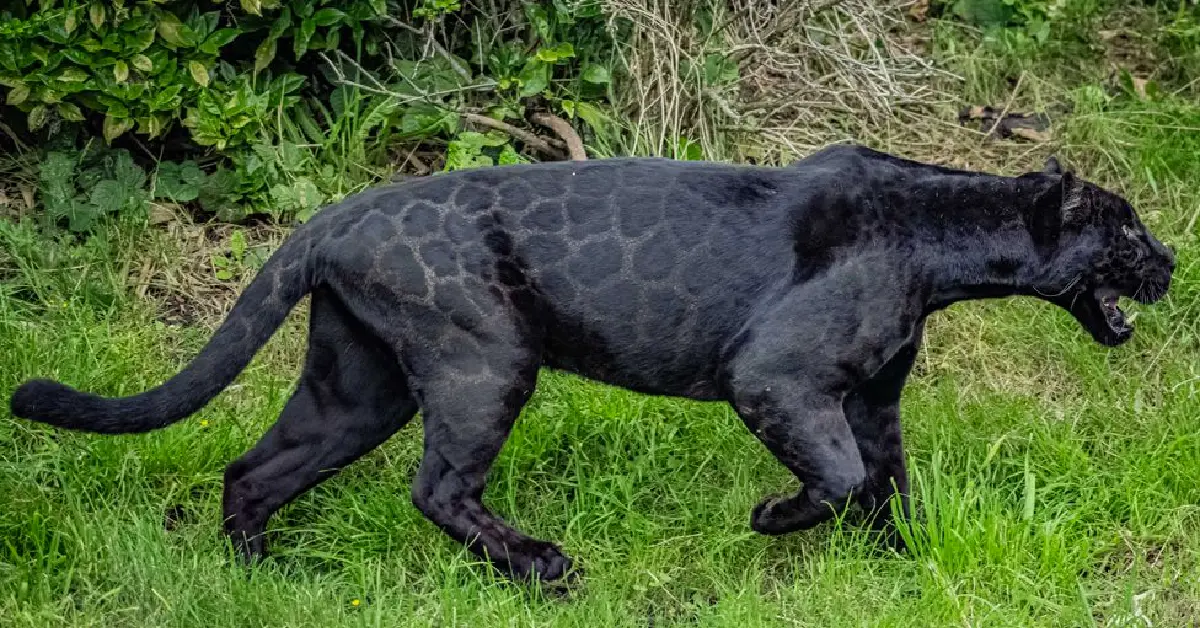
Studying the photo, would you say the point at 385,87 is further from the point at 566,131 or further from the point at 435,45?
the point at 566,131

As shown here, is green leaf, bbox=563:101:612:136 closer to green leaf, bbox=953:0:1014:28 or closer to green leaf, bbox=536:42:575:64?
green leaf, bbox=536:42:575:64

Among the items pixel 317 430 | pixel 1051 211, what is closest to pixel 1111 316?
pixel 1051 211

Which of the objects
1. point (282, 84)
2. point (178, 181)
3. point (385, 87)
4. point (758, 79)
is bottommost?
point (178, 181)

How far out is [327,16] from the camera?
21.5ft

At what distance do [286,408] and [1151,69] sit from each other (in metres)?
5.05

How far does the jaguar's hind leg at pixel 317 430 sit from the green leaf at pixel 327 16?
2.14 m

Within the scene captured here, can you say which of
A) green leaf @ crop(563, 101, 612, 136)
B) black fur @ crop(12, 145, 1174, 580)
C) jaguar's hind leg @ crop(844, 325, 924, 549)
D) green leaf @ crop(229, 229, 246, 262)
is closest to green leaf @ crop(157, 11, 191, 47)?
green leaf @ crop(229, 229, 246, 262)

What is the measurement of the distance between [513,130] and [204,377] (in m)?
2.61

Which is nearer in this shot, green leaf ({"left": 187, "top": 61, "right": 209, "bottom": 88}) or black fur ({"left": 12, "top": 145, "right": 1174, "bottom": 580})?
black fur ({"left": 12, "top": 145, "right": 1174, "bottom": 580})

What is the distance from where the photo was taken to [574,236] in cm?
461

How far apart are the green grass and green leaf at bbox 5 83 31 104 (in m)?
0.54

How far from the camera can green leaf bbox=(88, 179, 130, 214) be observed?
652cm

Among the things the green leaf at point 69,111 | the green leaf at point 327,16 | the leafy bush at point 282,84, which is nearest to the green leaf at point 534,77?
the leafy bush at point 282,84

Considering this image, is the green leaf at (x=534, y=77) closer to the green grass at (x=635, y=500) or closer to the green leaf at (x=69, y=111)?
the green grass at (x=635, y=500)
